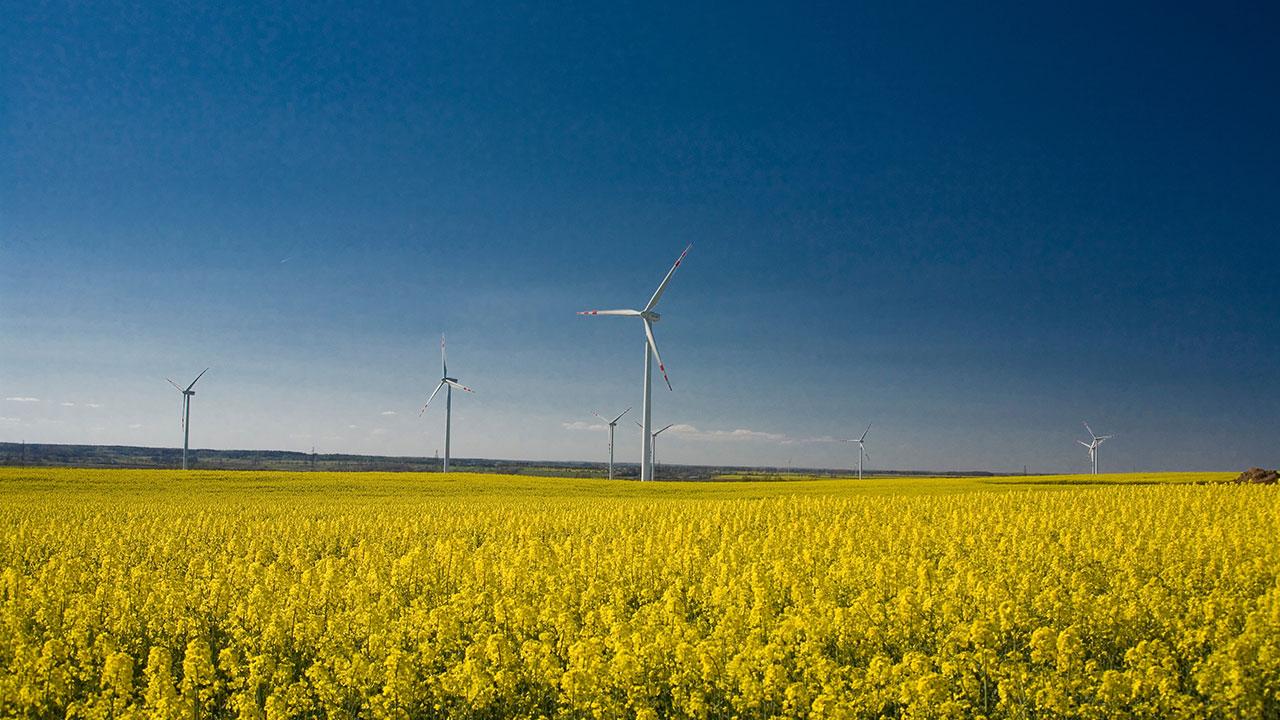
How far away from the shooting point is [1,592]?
14477 mm

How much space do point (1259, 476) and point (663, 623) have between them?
184 ft

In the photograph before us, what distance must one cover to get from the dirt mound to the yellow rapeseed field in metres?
31.4

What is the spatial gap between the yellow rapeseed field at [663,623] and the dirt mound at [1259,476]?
103ft

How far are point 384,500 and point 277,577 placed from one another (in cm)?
3021

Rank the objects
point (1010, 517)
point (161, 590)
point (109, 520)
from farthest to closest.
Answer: point (109, 520), point (1010, 517), point (161, 590)

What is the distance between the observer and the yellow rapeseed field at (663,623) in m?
7.89

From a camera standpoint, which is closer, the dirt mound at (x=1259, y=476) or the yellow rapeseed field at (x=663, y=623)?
the yellow rapeseed field at (x=663, y=623)

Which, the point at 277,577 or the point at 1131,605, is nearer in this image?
the point at 1131,605

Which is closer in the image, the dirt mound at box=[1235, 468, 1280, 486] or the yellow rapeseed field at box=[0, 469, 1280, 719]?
the yellow rapeseed field at box=[0, 469, 1280, 719]

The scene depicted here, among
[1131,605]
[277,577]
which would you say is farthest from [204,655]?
[1131,605]

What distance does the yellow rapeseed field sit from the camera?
7.89 meters

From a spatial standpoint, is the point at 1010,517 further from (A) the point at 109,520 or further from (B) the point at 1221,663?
(A) the point at 109,520

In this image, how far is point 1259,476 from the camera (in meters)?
50.7

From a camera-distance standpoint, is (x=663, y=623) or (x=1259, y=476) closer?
(x=663, y=623)
